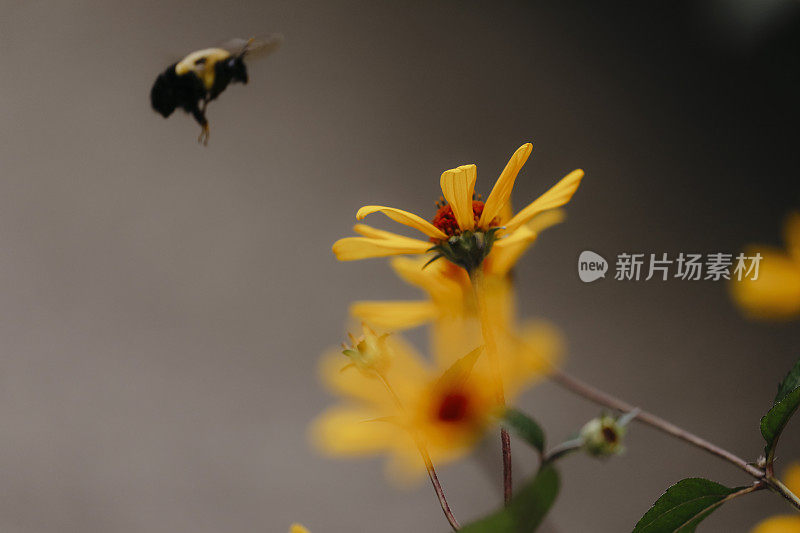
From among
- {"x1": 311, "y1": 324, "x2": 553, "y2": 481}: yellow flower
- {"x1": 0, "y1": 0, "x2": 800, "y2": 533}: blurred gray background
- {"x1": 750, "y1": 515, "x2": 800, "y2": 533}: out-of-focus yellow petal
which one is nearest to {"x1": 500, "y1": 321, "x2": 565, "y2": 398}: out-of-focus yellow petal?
{"x1": 311, "y1": 324, "x2": 553, "y2": 481}: yellow flower

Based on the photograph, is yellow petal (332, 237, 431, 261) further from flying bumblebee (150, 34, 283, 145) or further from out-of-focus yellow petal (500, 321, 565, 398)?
flying bumblebee (150, 34, 283, 145)

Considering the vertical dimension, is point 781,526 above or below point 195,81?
below

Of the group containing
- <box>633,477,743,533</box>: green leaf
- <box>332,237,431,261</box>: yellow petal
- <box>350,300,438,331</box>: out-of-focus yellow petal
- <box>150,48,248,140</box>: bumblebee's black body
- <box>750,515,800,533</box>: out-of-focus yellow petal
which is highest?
<box>150,48,248,140</box>: bumblebee's black body

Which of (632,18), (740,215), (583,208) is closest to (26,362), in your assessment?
(583,208)

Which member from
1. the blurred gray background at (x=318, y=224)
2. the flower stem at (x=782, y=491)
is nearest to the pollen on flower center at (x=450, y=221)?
the flower stem at (x=782, y=491)

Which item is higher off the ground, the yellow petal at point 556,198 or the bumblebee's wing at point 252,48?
the bumblebee's wing at point 252,48

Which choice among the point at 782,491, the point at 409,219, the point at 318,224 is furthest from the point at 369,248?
the point at 318,224

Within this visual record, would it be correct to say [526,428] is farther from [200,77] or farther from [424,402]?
[200,77]

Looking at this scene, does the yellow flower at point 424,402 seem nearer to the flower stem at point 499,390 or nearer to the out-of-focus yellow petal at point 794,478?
the flower stem at point 499,390
